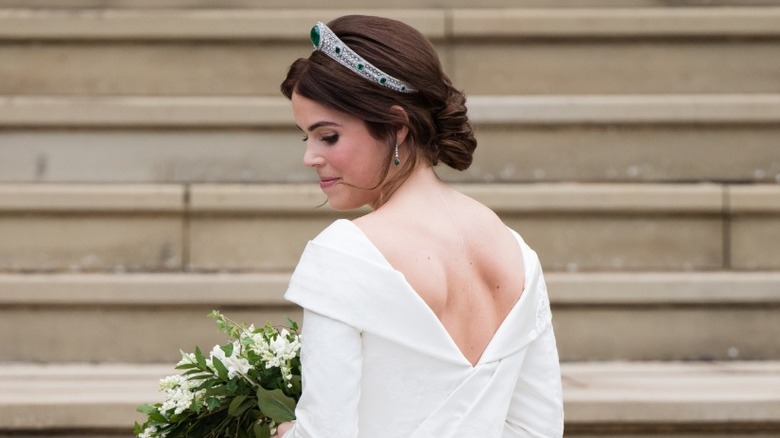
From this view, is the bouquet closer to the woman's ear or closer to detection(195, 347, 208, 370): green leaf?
detection(195, 347, 208, 370): green leaf

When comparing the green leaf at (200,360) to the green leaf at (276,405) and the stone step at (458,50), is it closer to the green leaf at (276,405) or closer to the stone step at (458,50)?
the green leaf at (276,405)

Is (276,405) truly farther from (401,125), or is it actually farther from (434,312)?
(401,125)

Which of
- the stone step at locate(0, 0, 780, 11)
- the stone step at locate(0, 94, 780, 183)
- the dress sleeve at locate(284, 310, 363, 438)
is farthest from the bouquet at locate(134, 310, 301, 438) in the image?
the stone step at locate(0, 0, 780, 11)

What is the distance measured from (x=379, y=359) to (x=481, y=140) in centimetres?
350

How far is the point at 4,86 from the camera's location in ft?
19.2

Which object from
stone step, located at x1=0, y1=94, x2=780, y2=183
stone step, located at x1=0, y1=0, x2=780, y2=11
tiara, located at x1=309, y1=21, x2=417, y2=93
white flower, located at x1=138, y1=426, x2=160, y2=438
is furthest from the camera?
stone step, located at x1=0, y1=0, x2=780, y2=11

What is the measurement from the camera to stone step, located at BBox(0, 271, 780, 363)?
17.1ft

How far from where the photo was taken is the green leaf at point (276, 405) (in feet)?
8.43

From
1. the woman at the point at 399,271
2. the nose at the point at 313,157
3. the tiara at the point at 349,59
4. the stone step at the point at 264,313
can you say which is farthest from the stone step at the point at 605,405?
the tiara at the point at 349,59

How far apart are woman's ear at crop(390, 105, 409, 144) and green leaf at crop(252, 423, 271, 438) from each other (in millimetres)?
751

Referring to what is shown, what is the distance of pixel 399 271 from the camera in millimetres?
2225

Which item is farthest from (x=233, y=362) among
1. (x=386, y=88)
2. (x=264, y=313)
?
(x=264, y=313)

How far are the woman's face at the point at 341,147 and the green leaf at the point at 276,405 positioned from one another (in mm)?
489

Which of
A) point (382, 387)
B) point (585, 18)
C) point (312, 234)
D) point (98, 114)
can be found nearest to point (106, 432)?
point (312, 234)
